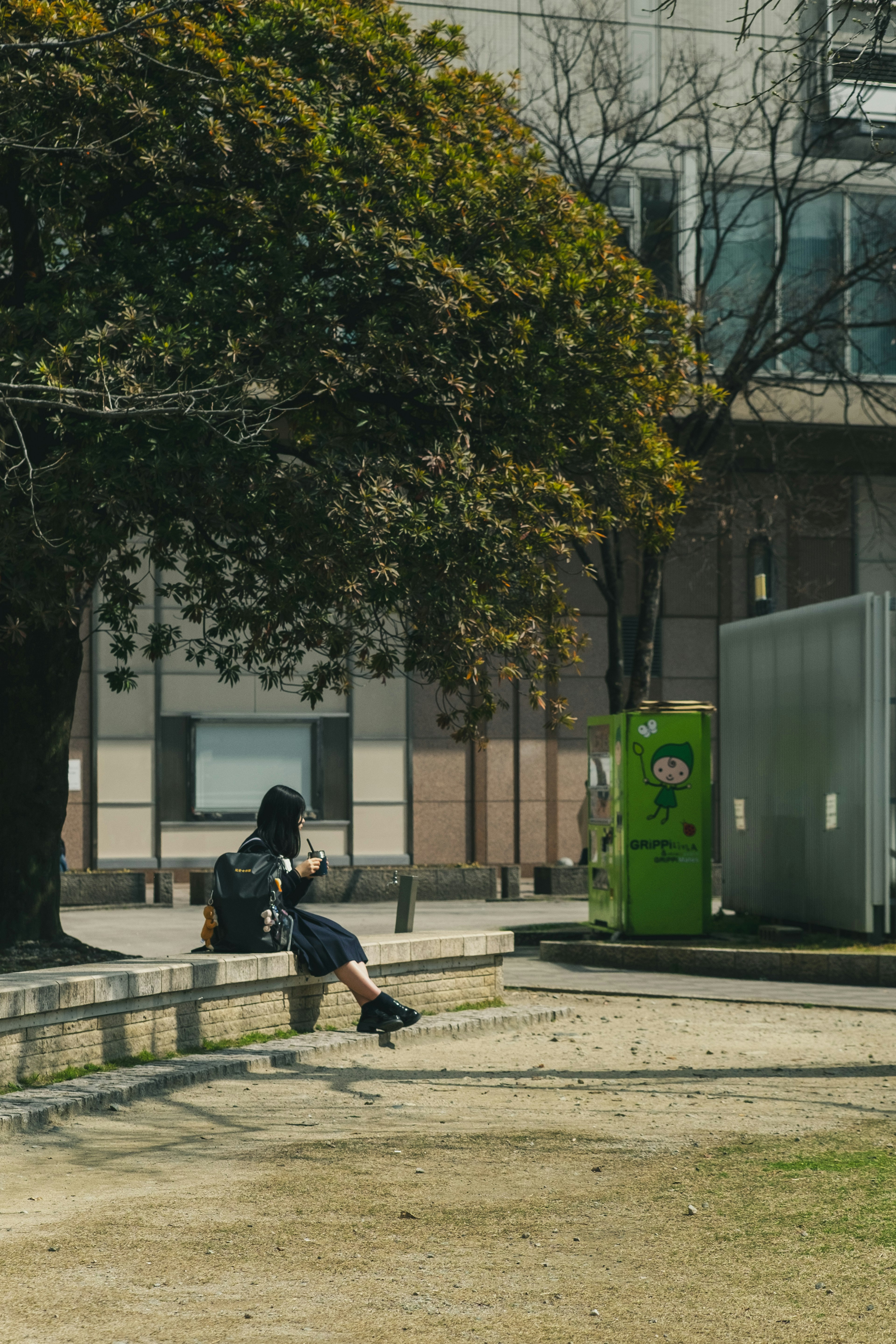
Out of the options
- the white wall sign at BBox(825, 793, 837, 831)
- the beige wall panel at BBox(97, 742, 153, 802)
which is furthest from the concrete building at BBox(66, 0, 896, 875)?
the white wall sign at BBox(825, 793, 837, 831)

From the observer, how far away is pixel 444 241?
34.7 ft

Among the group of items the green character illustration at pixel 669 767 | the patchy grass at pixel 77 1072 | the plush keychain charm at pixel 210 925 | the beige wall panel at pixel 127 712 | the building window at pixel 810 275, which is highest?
the building window at pixel 810 275

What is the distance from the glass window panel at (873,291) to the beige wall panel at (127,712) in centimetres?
1119

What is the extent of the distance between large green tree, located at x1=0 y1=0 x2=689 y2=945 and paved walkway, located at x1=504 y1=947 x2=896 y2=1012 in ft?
7.59

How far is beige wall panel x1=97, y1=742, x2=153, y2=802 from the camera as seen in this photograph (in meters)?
23.7

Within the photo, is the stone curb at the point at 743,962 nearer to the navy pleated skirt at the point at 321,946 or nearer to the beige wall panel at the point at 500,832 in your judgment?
the navy pleated skirt at the point at 321,946

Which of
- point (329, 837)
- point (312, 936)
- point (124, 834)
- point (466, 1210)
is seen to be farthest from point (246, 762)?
point (466, 1210)

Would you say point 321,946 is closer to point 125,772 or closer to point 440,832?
point 125,772

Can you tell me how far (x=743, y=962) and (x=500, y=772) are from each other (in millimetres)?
12524

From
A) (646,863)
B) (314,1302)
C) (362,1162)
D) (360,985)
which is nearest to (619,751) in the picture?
(646,863)

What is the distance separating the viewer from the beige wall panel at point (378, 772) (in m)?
24.9

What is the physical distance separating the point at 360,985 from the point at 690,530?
1682 centimetres

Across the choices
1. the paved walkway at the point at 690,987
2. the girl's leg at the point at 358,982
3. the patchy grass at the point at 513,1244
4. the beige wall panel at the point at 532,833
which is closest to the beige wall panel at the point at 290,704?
the beige wall panel at the point at 532,833

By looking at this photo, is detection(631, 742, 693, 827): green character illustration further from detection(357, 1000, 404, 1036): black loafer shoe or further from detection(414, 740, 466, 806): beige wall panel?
detection(414, 740, 466, 806): beige wall panel
